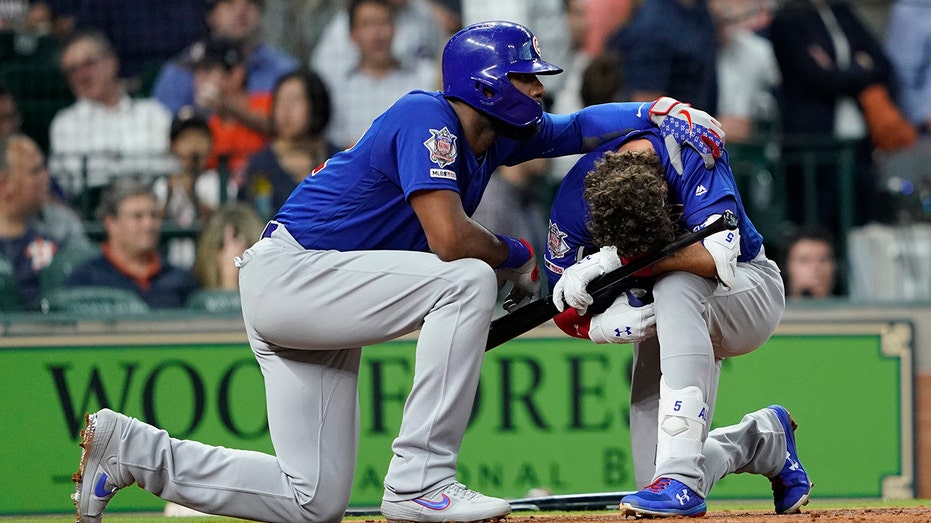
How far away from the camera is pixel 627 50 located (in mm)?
7977

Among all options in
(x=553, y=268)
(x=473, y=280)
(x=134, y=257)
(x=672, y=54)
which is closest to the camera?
(x=473, y=280)

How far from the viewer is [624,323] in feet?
13.0

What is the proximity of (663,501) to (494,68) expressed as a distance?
1393 mm

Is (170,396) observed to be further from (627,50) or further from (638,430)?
(627,50)

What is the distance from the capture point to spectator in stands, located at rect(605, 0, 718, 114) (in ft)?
25.7

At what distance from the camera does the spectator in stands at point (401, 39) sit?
8117 millimetres

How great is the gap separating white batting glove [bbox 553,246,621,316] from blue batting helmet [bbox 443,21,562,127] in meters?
0.48

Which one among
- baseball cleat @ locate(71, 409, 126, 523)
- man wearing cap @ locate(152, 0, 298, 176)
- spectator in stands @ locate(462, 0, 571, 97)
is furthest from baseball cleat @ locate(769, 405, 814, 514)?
man wearing cap @ locate(152, 0, 298, 176)

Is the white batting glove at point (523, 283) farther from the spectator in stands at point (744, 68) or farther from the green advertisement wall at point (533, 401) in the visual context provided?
the spectator in stands at point (744, 68)

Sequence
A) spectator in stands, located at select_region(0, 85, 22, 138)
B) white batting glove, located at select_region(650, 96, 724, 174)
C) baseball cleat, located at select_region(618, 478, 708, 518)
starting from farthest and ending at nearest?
spectator in stands, located at select_region(0, 85, 22, 138) < white batting glove, located at select_region(650, 96, 724, 174) < baseball cleat, located at select_region(618, 478, 708, 518)

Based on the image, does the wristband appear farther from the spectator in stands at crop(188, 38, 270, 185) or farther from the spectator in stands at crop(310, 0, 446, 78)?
the spectator in stands at crop(310, 0, 446, 78)

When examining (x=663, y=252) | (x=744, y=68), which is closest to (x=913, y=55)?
(x=744, y=68)

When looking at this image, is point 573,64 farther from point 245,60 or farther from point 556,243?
point 556,243

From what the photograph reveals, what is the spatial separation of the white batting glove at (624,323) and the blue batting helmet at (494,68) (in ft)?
2.12
